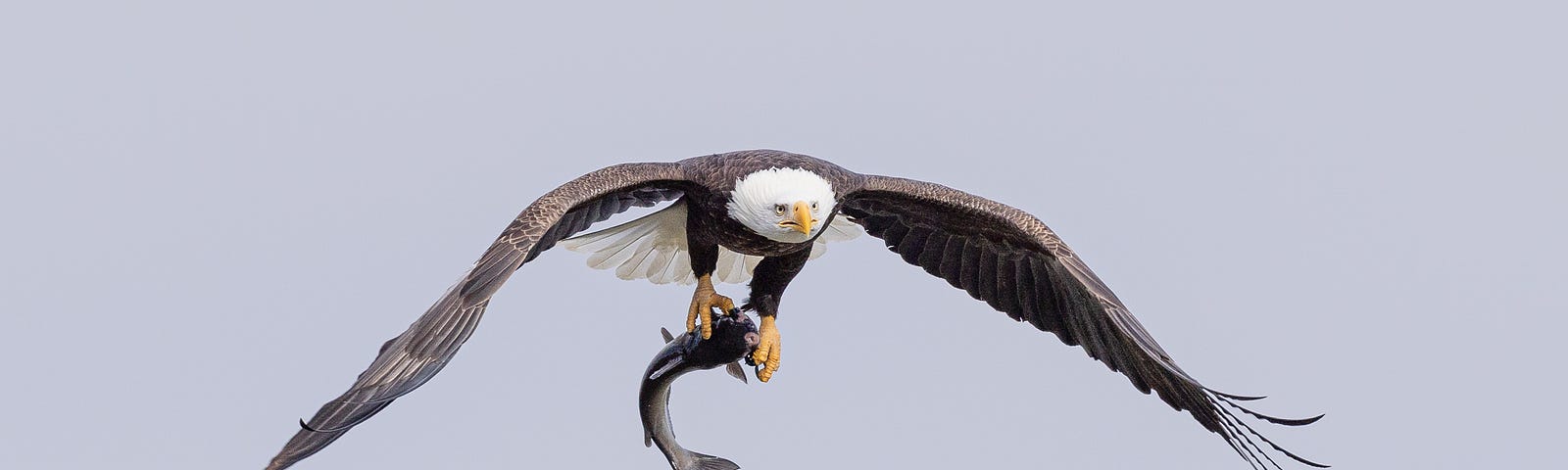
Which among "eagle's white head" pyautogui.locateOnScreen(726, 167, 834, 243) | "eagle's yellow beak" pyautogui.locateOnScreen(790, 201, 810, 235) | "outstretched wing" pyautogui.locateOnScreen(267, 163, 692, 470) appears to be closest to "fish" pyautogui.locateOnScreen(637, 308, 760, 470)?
"eagle's white head" pyautogui.locateOnScreen(726, 167, 834, 243)

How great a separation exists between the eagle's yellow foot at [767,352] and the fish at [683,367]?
49 millimetres

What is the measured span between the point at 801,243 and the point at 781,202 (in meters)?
0.41

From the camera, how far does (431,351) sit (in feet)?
15.7

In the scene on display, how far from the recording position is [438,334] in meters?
4.82

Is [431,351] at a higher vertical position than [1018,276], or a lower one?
lower

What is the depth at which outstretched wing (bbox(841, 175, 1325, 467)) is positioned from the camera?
5.84m

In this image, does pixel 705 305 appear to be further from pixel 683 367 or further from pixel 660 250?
pixel 660 250

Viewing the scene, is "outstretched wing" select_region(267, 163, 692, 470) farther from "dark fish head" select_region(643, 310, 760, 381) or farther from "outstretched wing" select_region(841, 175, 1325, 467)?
"outstretched wing" select_region(841, 175, 1325, 467)

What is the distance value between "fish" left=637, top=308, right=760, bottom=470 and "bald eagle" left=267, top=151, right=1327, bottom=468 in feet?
0.26

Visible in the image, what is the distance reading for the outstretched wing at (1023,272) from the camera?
230 inches

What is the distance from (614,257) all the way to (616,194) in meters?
0.98

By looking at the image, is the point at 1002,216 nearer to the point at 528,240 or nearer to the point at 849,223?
the point at 849,223

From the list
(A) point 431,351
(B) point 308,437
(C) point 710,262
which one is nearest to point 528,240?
(A) point 431,351

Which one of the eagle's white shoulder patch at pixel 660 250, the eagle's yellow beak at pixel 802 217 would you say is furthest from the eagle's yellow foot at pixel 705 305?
the eagle's yellow beak at pixel 802 217
